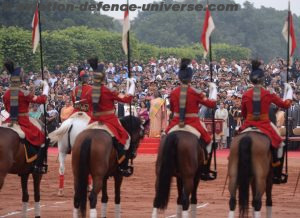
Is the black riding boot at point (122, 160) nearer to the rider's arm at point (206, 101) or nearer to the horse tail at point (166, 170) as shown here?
the horse tail at point (166, 170)

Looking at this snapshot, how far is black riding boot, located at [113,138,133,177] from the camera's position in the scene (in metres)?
19.1

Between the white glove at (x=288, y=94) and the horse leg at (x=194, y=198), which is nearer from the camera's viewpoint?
the white glove at (x=288, y=94)

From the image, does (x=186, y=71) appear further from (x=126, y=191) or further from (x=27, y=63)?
(x=27, y=63)

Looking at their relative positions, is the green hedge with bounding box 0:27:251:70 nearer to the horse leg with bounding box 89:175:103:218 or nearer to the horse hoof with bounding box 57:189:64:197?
the horse hoof with bounding box 57:189:64:197

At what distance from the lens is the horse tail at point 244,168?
1791 cm

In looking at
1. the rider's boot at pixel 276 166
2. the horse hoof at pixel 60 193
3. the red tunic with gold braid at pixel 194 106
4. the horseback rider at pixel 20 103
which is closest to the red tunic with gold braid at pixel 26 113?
the horseback rider at pixel 20 103

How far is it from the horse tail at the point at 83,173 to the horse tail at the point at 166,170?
44.3 inches

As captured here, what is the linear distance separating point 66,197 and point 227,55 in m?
67.3

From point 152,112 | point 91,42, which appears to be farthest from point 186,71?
point 91,42

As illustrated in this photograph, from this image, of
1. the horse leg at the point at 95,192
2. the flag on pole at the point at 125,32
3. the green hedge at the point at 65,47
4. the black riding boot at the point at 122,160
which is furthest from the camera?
the green hedge at the point at 65,47

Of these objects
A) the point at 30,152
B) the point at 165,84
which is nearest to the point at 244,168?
the point at 30,152

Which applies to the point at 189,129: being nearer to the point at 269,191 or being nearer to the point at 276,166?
the point at 276,166

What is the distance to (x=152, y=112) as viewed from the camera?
123ft

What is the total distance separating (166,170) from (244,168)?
1.24m
